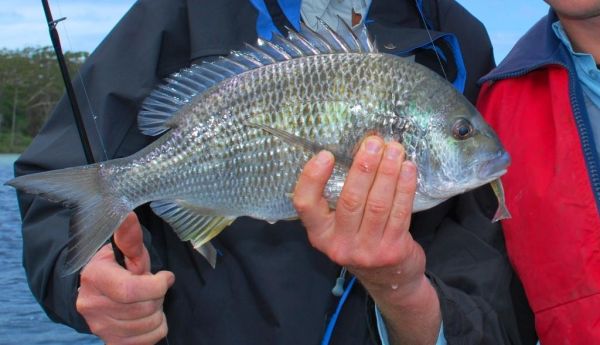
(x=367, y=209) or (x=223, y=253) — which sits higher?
(x=367, y=209)

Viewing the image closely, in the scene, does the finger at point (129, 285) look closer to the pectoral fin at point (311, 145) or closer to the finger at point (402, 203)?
the pectoral fin at point (311, 145)

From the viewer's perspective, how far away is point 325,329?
2.77 metres

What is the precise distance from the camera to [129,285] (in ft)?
7.44

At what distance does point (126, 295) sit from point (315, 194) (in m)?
0.71

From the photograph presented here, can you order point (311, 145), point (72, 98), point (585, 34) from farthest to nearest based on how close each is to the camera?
point (585, 34)
point (72, 98)
point (311, 145)

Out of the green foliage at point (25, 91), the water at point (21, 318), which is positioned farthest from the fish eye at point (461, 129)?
the green foliage at point (25, 91)

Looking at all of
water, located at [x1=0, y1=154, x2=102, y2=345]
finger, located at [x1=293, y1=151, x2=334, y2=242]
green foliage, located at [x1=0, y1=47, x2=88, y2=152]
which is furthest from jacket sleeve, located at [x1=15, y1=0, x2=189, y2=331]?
green foliage, located at [x1=0, y1=47, x2=88, y2=152]

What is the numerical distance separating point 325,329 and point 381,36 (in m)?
1.23

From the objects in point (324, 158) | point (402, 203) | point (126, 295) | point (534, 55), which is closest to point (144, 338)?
point (126, 295)

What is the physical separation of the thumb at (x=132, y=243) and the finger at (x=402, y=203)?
2.69ft

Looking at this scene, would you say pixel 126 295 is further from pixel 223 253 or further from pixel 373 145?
pixel 373 145

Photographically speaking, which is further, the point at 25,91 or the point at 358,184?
the point at 25,91

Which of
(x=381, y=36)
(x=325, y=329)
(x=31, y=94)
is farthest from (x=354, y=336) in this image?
(x=31, y=94)

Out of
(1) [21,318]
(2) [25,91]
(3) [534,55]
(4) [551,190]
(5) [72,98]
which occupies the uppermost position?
(5) [72,98]
